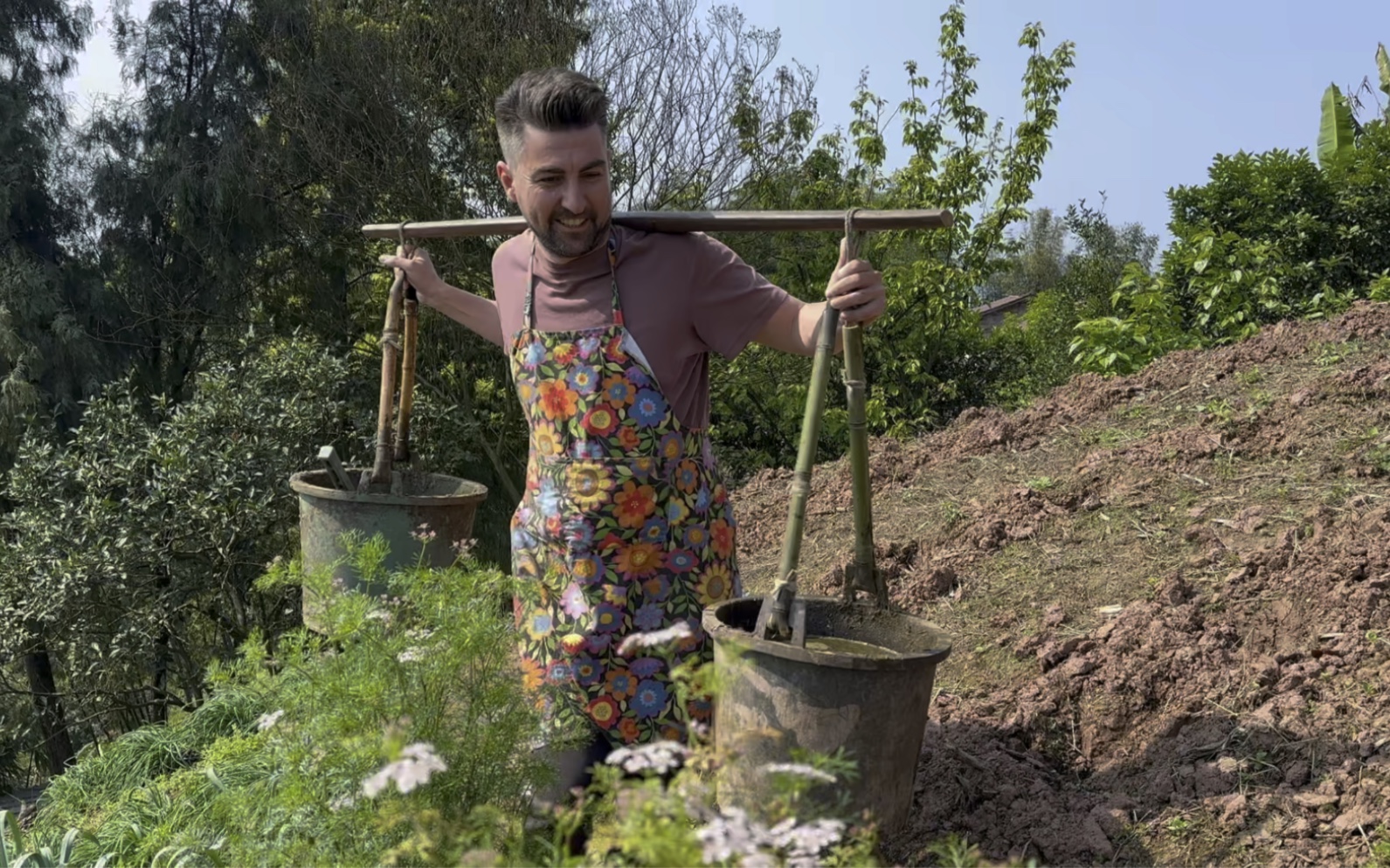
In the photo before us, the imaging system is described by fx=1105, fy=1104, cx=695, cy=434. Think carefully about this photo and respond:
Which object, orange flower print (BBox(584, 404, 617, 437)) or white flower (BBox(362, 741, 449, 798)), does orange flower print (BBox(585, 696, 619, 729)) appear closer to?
orange flower print (BBox(584, 404, 617, 437))

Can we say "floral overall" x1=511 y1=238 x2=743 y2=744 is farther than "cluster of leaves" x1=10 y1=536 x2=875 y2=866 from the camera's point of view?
Yes

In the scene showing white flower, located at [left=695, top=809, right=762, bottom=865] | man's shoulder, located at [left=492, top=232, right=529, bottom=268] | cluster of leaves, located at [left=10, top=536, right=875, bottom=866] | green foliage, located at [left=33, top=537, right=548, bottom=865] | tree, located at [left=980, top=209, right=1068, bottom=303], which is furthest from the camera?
tree, located at [left=980, top=209, right=1068, bottom=303]

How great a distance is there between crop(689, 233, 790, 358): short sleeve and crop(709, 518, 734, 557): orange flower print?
352 millimetres

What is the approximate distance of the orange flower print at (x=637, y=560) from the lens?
217 centimetres

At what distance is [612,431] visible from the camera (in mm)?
2164

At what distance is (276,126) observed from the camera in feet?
34.4

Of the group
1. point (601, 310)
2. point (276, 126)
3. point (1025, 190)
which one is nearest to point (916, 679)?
point (601, 310)

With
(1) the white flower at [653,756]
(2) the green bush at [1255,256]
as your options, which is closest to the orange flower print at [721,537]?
(1) the white flower at [653,756]

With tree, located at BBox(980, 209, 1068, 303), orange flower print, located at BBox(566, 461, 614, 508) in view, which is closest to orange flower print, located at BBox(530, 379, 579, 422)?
orange flower print, located at BBox(566, 461, 614, 508)

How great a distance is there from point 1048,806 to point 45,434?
879 centimetres

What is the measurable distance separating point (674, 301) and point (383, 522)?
1.01 meters

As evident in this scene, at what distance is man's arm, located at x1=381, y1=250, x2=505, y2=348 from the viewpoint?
2766 millimetres

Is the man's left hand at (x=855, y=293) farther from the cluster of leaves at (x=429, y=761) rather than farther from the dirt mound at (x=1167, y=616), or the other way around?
the dirt mound at (x=1167, y=616)

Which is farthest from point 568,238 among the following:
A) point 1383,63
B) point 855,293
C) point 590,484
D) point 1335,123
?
point 1383,63
